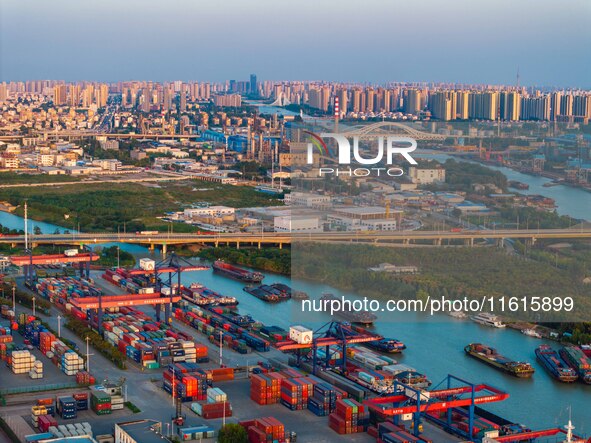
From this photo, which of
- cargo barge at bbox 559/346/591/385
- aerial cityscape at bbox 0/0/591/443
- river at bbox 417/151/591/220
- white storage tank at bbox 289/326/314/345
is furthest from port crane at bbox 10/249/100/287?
river at bbox 417/151/591/220

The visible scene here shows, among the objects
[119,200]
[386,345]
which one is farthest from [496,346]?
[119,200]

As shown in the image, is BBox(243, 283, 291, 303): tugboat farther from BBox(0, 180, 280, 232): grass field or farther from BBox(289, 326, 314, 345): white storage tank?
BBox(0, 180, 280, 232): grass field

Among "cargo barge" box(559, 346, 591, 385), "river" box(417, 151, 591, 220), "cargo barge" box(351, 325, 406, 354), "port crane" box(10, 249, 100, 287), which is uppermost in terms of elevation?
"river" box(417, 151, 591, 220)

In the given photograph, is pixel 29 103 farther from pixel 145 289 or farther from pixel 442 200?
pixel 442 200

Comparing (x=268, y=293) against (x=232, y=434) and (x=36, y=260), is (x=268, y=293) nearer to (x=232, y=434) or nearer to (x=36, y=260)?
(x=36, y=260)

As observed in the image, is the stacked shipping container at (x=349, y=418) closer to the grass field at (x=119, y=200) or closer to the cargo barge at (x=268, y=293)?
the cargo barge at (x=268, y=293)

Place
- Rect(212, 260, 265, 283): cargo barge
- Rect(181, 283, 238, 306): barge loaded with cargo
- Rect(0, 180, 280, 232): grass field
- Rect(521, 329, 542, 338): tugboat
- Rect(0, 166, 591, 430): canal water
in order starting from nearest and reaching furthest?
Rect(0, 166, 591, 430): canal water, Rect(521, 329, 542, 338): tugboat, Rect(181, 283, 238, 306): barge loaded with cargo, Rect(212, 260, 265, 283): cargo barge, Rect(0, 180, 280, 232): grass field

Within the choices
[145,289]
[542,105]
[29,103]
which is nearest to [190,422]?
[145,289]
